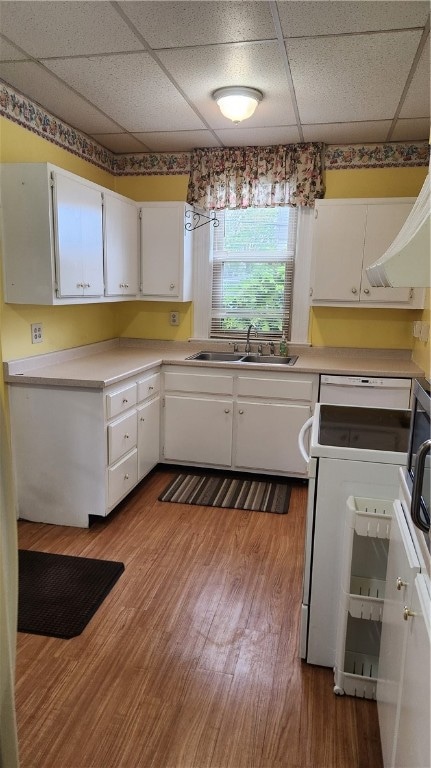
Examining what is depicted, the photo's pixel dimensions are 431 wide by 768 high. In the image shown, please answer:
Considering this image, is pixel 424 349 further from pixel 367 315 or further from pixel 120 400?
pixel 120 400

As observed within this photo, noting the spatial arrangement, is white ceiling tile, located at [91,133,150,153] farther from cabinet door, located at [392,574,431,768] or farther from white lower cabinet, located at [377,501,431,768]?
cabinet door, located at [392,574,431,768]

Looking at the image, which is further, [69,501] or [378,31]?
[69,501]

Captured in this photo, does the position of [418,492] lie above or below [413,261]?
below

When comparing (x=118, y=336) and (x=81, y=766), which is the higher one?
(x=118, y=336)

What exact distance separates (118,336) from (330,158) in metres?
2.27

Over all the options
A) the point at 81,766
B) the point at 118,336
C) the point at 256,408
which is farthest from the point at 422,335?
the point at 81,766

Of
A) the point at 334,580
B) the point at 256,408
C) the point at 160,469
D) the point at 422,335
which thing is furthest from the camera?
the point at 160,469

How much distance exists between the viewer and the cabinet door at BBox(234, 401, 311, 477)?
3551 mm

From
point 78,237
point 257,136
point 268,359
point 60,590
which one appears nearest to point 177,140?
point 257,136

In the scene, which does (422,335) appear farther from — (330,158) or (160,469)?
(160,469)

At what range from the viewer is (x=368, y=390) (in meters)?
3.37

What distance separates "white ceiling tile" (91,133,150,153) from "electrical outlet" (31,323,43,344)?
1.53 metres

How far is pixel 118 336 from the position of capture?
14.5 ft

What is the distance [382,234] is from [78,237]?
2.08 metres
